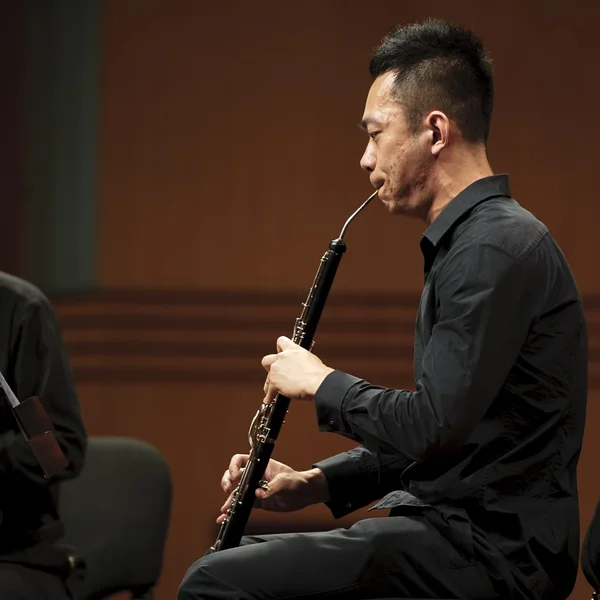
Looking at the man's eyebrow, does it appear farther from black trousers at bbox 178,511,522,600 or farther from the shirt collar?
black trousers at bbox 178,511,522,600

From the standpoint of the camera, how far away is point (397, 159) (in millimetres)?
1637

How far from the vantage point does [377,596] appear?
1.49 metres

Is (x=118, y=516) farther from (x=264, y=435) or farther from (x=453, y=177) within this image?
(x=453, y=177)

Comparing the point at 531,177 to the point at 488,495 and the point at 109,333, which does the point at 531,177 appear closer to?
the point at 109,333

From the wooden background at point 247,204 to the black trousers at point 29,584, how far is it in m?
1.36

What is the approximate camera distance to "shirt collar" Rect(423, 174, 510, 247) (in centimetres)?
159

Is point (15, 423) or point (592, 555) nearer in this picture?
point (592, 555)

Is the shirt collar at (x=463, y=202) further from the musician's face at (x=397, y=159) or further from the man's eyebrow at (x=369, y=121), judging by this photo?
the man's eyebrow at (x=369, y=121)

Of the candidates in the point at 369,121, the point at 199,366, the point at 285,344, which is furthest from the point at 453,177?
the point at 199,366

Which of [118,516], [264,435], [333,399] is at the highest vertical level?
[333,399]

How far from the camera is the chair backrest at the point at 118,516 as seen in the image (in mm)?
2346

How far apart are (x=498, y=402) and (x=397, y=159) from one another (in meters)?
0.42

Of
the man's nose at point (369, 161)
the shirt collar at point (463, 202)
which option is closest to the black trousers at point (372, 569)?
the shirt collar at point (463, 202)

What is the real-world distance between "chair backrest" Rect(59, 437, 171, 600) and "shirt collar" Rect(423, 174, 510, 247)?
1.08 m
